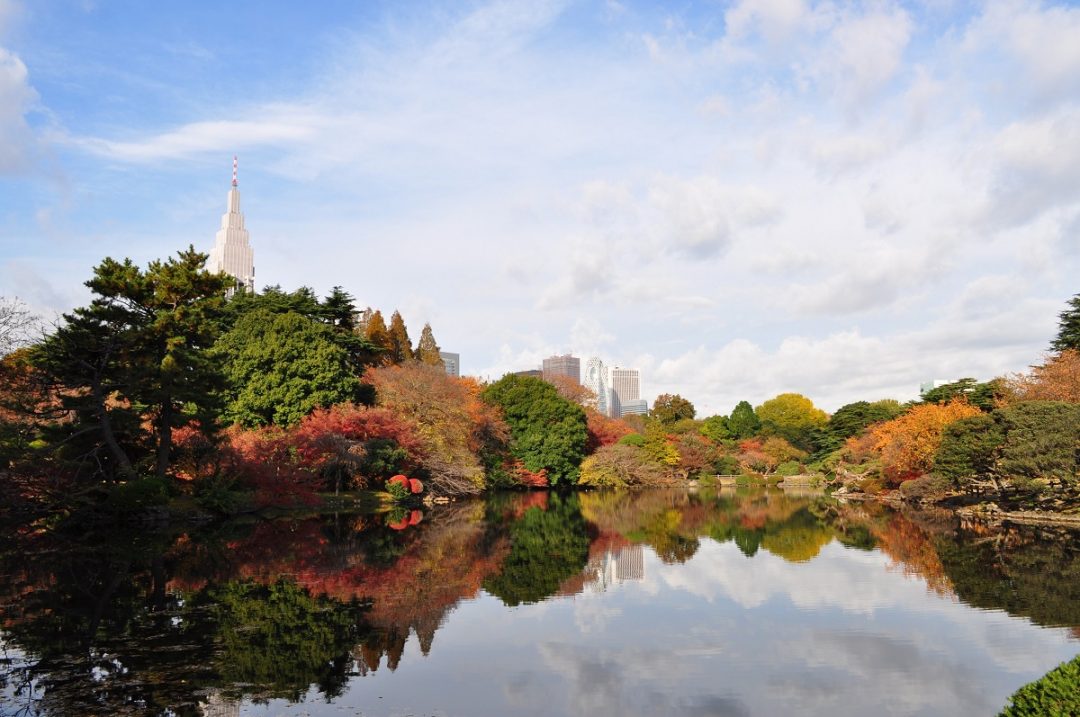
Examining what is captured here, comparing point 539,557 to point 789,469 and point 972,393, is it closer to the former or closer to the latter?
point 972,393

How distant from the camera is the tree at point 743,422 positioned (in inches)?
3068

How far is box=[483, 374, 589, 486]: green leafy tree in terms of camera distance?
5409cm

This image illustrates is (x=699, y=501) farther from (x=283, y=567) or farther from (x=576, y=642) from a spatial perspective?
(x=576, y=642)

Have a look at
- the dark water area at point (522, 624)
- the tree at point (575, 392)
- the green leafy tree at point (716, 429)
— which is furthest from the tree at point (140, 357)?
the green leafy tree at point (716, 429)

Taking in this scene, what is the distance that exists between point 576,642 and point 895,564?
10.7 m

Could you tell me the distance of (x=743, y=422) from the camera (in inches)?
3095

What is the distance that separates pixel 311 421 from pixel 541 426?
2278 cm

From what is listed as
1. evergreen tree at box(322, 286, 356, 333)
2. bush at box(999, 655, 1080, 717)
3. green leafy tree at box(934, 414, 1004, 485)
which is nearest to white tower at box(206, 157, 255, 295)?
evergreen tree at box(322, 286, 356, 333)

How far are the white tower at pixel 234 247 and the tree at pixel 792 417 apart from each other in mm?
61647

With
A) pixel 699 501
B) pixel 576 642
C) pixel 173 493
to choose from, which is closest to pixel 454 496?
pixel 699 501

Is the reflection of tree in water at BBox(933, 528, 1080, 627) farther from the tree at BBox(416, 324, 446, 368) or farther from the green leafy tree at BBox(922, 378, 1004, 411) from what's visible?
the tree at BBox(416, 324, 446, 368)

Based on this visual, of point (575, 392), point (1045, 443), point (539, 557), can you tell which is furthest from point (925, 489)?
point (575, 392)

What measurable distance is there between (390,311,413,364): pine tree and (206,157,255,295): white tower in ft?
101

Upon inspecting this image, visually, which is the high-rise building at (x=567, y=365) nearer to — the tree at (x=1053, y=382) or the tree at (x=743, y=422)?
the tree at (x=743, y=422)
